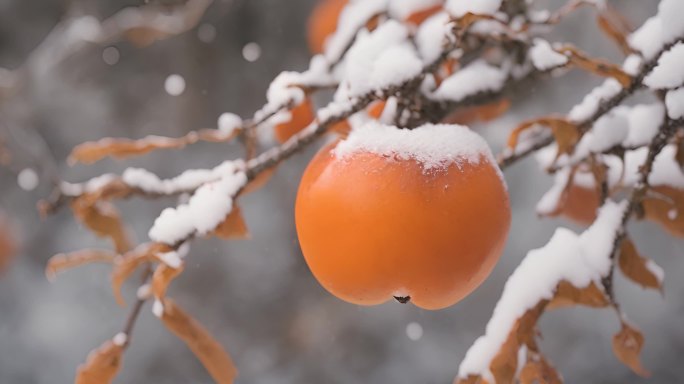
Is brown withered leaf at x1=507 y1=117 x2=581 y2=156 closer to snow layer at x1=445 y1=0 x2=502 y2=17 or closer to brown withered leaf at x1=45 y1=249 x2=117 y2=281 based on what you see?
snow layer at x1=445 y1=0 x2=502 y2=17

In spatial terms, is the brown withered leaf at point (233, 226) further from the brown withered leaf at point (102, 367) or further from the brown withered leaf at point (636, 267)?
the brown withered leaf at point (636, 267)

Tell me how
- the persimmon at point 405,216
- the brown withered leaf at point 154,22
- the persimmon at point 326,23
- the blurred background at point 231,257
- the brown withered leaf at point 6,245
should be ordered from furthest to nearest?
1. the brown withered leaf at point 6,245
2. the blurred background at point 231,257
3. the brown withered leaf at point 154,22
4. the persimmon at point 326,23
5. the persimmon at point 405,216

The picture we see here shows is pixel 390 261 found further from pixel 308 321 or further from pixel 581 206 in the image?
pixel 308 321

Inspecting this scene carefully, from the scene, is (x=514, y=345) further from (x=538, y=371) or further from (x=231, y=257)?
(x=231, y=257)

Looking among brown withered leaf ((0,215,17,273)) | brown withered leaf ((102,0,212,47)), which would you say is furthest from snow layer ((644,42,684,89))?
brown withered leaf ((0,215,17,273))

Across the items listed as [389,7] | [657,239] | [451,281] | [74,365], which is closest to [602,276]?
[451,281]

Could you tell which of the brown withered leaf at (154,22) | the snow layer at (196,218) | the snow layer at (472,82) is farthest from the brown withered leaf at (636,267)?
the brown withered leaf at (154,22)

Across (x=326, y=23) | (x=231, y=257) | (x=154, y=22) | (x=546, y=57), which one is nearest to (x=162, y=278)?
(x=546, y=57)
